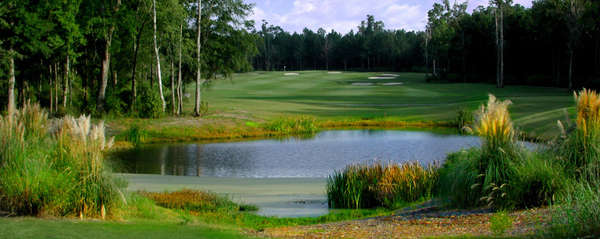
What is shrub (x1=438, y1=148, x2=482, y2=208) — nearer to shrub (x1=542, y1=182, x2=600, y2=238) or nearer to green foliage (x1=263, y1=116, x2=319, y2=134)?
shrub (x1=542, y1=182, x2=600, y2=238)

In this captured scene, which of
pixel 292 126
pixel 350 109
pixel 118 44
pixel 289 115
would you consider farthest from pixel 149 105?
pixel 350 109

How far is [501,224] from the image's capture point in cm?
753

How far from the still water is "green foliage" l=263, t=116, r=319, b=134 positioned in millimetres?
3252

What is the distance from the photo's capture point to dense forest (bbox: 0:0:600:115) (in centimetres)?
3334

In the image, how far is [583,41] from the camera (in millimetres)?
60125

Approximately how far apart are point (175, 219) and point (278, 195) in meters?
5.49

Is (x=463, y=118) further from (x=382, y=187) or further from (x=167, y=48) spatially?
(x=382, y=187)

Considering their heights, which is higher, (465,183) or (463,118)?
(465,183)

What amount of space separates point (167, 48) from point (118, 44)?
10.9 ft

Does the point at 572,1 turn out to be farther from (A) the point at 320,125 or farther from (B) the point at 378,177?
(B) the point at 378,177

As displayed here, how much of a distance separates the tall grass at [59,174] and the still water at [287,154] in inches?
473

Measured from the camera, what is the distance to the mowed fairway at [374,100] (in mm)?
38625

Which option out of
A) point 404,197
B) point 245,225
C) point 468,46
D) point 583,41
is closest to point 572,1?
point 583,41

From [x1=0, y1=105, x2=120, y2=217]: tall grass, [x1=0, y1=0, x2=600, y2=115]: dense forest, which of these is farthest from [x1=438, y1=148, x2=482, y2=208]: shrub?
[x1=0, y1=0, x2=600, y2=115]: dense forest
